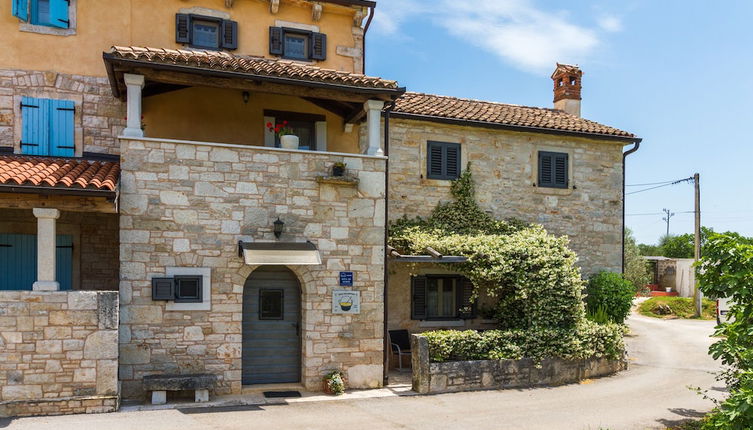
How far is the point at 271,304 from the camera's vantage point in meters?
11.3

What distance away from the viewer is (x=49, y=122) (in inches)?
457

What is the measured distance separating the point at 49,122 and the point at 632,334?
18.1m

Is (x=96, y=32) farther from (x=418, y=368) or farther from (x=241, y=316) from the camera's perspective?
(x=418, y=368)

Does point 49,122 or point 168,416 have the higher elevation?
point 49,122

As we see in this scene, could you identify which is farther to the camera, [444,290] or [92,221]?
[444,290]

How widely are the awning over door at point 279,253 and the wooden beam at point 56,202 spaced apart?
2.33m

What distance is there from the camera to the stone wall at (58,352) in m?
8.95

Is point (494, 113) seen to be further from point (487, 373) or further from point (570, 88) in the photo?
point (487, 373)

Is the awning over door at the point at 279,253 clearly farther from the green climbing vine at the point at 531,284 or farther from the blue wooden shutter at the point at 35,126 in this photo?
the blue wooden shutter at the point at 35,126

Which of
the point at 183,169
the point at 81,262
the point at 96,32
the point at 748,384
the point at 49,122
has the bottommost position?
the point at 748,384

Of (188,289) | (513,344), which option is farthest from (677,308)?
(188,289)

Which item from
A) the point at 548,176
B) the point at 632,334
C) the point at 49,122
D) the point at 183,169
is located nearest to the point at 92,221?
the point at 49,122

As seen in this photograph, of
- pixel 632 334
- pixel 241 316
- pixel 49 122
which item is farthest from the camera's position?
pixel 632 334

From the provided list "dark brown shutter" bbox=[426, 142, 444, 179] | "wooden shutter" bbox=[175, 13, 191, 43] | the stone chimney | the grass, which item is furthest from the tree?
"wooden shutter" bbox=[175, 13, 191, 43]
